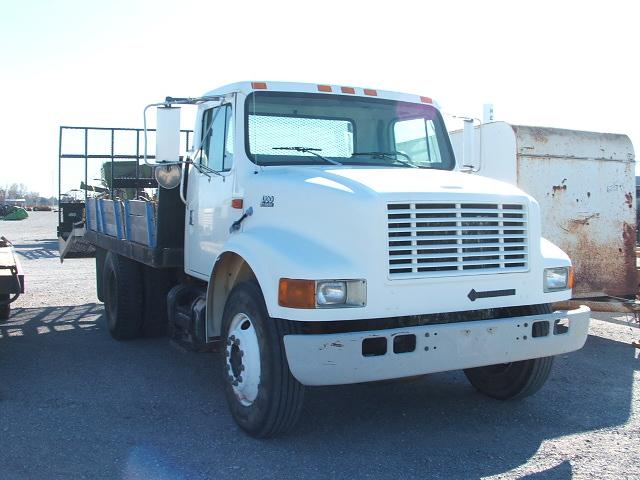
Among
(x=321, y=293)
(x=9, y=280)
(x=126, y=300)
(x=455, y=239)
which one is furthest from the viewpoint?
(x=126, y=300)

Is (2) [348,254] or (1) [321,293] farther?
(2) [348,254]

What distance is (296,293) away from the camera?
409 cm

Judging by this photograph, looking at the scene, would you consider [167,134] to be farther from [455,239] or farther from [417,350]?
[417,350]

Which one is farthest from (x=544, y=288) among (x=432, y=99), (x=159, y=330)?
(x=159, y=330)

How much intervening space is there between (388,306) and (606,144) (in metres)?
5.43

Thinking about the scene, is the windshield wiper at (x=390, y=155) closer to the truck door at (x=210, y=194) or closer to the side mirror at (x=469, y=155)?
the side mirror at (x=469, y=155)

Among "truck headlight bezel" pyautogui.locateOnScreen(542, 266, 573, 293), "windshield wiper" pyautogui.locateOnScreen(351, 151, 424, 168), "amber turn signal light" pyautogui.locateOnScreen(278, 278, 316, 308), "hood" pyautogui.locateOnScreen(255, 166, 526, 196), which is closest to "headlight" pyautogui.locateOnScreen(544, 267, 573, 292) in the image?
"truck headlight bezel" pyautogui.locateOnScreen(542, 266, 573, 293)

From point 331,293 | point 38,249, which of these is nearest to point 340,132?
point 331,293

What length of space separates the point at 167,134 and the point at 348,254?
202 cm

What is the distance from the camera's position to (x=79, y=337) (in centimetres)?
826

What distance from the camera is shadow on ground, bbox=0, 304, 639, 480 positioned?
13.8 feet

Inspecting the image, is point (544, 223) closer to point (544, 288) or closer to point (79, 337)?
point (544, 288)

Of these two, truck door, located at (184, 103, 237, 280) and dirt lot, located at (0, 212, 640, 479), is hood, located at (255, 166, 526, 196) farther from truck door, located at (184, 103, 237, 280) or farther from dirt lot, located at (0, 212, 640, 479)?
dirt lot, located at (0, 212, 640, 479)

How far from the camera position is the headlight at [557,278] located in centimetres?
482
